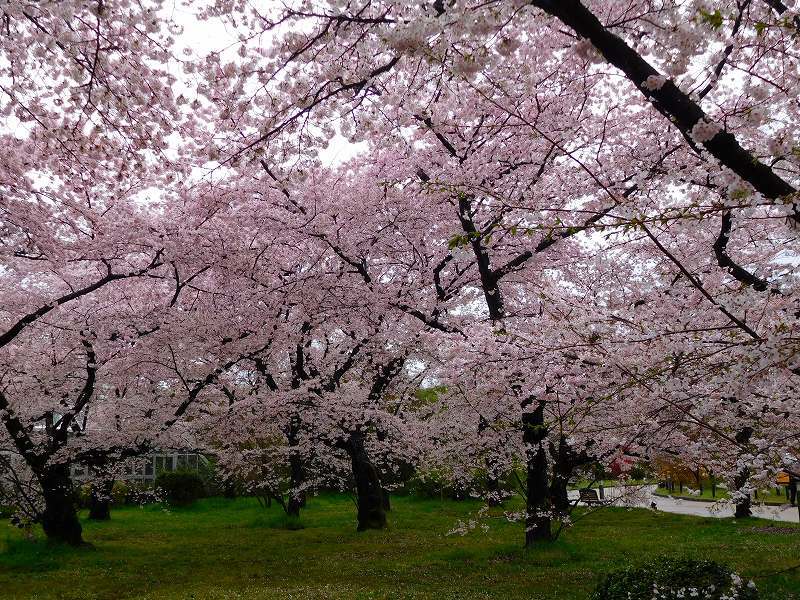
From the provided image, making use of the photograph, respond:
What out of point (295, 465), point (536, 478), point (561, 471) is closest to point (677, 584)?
point (561, 471)

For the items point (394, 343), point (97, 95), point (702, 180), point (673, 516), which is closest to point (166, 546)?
point (394, 343)

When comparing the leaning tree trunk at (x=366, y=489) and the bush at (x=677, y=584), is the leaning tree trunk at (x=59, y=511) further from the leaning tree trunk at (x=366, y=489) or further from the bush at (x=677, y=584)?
the bush at (x=677, y=584)

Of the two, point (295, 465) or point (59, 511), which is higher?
point (295, 465)

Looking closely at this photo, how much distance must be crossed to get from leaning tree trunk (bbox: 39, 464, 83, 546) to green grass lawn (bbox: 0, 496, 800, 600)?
40 cm

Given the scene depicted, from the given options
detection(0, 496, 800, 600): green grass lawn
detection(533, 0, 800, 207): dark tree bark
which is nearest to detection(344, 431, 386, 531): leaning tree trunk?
detection(0, 496, 800, 600): green grass lawn

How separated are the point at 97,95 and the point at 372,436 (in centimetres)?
1250

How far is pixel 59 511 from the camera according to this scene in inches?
504

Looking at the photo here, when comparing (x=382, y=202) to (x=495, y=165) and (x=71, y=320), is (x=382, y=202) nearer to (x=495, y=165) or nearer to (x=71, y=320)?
(x=495, y=165)

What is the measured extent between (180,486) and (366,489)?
1207 centimetres

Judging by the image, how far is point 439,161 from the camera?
1070 cm

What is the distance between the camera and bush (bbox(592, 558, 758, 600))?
513 cm

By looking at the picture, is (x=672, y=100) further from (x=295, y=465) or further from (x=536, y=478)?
(x=295, y=465)

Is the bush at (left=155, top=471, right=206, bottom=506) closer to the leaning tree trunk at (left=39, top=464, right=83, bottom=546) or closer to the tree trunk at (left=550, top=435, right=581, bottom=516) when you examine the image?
the leaning tree trunk at (left=39, top=464, right=83, bottom=546)

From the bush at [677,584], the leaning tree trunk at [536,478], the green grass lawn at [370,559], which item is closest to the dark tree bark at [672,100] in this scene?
the bush at [677,584]
